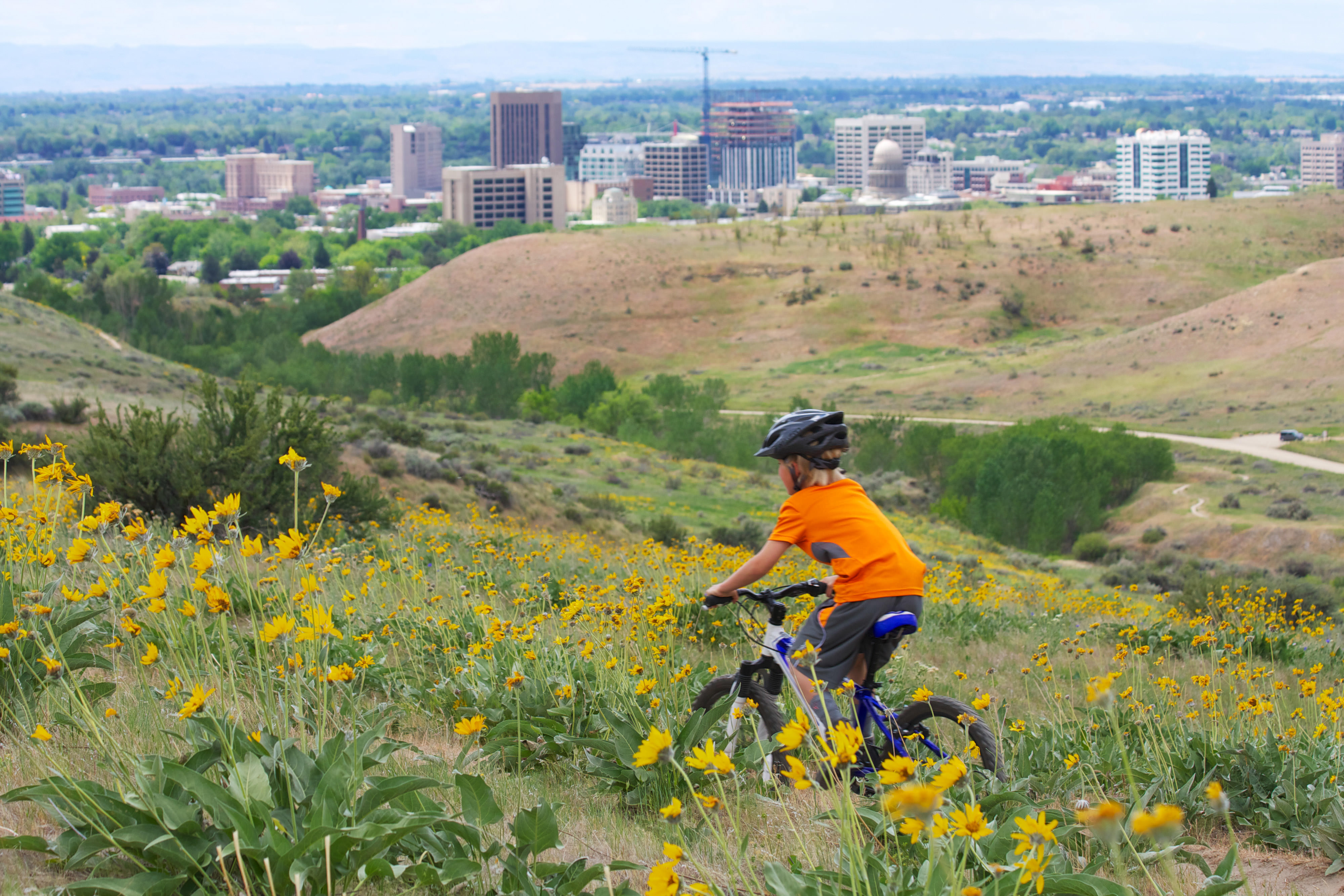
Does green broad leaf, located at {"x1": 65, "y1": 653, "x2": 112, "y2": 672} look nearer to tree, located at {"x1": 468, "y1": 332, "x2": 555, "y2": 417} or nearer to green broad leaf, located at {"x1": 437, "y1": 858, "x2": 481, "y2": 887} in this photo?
green broad leaf, located at {"x1": 437, "y1": 858, "x2": 481, "y2": 887}

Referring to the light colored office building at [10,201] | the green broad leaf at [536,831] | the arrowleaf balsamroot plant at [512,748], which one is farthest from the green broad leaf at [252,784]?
the light colored office building at [10,201]

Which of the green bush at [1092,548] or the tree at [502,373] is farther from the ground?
the tree at [502,373]

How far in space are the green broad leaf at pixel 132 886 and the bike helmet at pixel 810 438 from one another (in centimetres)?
236

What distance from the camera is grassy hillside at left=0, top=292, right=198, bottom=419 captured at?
925 inches

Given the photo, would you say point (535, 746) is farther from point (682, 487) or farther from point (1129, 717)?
point (682, 487)

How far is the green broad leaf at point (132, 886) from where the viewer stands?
266 centimetres

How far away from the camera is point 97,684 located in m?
3.71

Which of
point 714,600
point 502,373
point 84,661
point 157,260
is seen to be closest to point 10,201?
point 157,260

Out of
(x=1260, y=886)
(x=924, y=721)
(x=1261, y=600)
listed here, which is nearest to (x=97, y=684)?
(x=924, y=721)

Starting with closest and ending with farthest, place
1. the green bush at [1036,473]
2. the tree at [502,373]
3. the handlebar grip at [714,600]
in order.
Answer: the handlebar grip at [714,600] < the green bush at [1036,473] < the tree at [502,373]

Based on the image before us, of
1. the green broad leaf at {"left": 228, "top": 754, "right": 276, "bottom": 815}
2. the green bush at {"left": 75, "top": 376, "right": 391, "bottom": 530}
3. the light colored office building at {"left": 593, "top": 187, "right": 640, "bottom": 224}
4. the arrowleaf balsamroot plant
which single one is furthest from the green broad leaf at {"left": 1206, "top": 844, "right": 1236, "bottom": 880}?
the light colored office building at {"left": 593, "top": 187, "right": 640, "bottom": 224}

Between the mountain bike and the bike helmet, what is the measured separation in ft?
1.57

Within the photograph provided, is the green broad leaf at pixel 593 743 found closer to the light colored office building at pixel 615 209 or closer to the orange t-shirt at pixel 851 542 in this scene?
the orange t-shirt at pixel 851 542

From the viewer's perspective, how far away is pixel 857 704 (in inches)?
163
